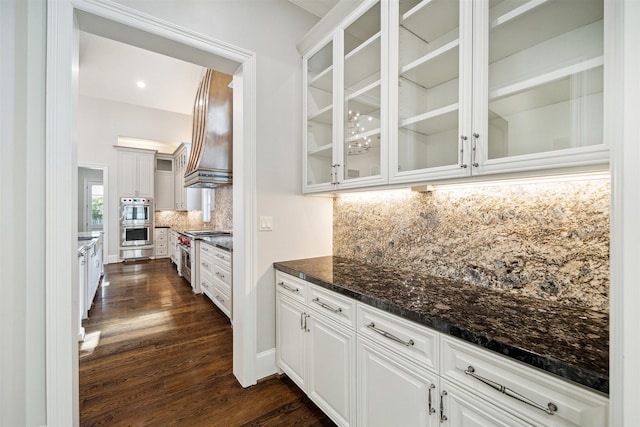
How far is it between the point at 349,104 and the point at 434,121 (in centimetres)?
67

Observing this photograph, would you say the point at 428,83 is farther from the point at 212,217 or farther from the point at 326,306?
the point at 212,217

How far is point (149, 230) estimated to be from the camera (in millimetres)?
6934

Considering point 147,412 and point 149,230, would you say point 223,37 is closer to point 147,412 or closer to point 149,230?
point 147,412

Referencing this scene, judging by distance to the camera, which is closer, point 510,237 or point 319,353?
point 510,237

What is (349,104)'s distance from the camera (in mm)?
1913

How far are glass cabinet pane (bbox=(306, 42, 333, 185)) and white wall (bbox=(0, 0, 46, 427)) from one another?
1607 millimetres

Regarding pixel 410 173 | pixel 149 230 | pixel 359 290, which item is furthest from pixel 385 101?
pixel 149 230

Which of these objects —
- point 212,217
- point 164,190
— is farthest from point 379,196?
point 164,190

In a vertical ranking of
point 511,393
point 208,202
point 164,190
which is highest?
point 164,190

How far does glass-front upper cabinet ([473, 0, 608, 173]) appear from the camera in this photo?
3.24ft

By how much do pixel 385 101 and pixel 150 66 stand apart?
198 inches

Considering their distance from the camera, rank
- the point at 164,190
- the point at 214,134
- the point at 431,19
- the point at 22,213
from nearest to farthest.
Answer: the point at 22,213
the point at 431,19
the point at 214,134
the point at 164,190

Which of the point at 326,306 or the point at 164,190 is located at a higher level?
the point at 164,190

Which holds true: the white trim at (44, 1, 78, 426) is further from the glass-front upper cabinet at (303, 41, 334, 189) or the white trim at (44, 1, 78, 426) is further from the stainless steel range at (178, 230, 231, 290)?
the stainless steel range at (178, 230, 231, 290)
